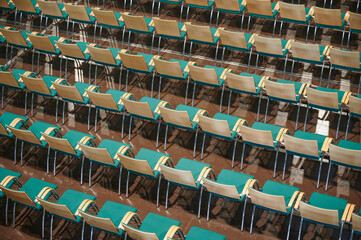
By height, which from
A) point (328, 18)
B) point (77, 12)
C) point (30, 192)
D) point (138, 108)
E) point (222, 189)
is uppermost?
point (328, 18)

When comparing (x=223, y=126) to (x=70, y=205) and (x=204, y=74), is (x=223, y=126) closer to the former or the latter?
(x=204, y=74)

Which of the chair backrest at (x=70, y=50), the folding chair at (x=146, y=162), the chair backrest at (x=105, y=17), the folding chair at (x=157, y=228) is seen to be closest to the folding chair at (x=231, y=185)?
the folding chair at (x=157, y=228)

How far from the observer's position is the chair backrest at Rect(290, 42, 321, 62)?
25.4 feet

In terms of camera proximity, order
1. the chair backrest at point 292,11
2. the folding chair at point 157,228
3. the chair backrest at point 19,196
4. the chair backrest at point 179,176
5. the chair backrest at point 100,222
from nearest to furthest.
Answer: the folding chair at point 157,228 < the chair backrest at point 100,222 < the chair backrest at point 179,176 < the chair backrest at point 19,196 < the chair backrest at point 292,11

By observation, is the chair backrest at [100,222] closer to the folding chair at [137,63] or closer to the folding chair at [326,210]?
the folding chair at [326,210]

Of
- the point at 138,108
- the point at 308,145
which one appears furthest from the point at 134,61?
the point at 308,145

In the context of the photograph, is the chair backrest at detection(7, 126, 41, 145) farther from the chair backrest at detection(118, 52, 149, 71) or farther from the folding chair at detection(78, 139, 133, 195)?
the chair backrest at detection(118, 52, 149, 71)

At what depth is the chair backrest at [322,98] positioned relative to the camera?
23.3 ft

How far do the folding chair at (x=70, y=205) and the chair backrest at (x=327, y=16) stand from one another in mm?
4625

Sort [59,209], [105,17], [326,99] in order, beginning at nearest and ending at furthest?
[59,209], [326,99], [105,17]

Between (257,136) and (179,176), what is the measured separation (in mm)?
1241

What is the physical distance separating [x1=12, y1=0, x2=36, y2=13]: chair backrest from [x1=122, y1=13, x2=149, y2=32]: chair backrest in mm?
2121

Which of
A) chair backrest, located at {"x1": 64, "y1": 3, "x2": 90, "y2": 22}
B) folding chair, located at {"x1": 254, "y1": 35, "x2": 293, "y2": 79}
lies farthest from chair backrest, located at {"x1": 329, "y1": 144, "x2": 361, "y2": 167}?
chair backrest, located at {"x1": 64, "y1": 3, "x2": 90, "y2": 22}

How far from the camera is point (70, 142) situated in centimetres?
772
